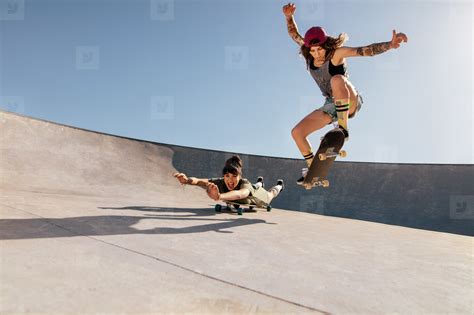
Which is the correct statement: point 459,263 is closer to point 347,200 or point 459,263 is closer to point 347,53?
point 347,53

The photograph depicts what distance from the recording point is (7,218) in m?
3.19

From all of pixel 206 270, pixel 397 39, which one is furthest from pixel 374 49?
pixel 206 270

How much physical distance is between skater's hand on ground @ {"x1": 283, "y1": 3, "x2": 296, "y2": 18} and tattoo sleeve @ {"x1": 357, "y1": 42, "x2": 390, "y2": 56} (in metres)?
1.21

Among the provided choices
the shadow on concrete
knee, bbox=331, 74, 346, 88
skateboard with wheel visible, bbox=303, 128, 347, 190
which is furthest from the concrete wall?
knee, bbox=331, 74, 346, 88

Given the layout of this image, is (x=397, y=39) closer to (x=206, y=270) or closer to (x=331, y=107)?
(x=331, y=107)

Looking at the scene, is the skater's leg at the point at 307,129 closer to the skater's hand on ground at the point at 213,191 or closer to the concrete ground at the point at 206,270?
the concrete ground at the point at 206,270

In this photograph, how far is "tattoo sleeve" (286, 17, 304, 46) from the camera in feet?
15.4

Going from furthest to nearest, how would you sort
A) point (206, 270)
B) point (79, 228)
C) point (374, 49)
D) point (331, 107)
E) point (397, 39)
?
point (331, 107), point (374, 49), point (397, 39), point (79, 228), point (206, 270)

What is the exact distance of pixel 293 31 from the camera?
4734 millimetres

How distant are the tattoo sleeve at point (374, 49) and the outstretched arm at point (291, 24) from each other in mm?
921

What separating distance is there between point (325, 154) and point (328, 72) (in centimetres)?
105

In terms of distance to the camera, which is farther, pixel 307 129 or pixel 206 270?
pixel 307 129

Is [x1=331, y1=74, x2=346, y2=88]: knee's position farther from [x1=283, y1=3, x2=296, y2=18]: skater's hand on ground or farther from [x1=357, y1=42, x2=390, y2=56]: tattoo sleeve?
[x1=283, y1=3, x2=296, y2=18]: skater's hand on ground

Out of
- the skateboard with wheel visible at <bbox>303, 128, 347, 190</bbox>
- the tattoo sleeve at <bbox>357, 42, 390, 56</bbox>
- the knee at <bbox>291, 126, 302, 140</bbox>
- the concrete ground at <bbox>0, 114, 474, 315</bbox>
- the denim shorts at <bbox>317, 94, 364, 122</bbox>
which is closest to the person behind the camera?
the concrete ground at <bbox>0, 114, 474, 315</bbox>
